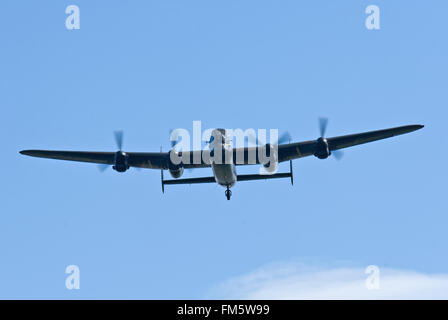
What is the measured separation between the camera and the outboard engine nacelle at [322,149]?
128 ft

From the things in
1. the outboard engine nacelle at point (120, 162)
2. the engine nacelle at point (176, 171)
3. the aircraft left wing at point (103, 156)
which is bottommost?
the engine nacelle at point (176, 171)

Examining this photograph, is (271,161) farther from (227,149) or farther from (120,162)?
(120,162)

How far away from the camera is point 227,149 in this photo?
126 ft

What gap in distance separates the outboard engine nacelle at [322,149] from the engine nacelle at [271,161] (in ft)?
7.79

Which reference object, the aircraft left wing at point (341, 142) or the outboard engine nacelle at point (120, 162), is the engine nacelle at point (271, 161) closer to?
the aircraft left wing at point (341, 142)

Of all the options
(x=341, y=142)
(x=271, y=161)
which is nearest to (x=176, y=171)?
(x=271, y=161)

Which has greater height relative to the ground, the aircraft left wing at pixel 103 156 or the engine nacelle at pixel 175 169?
the aircraft left wing at pixel 103 156

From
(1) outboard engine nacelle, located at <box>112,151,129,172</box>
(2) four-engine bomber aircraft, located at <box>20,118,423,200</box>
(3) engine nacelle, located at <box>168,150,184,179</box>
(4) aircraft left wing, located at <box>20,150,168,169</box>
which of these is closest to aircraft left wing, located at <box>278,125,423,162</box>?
(2) four-engine bomber aircraft, located at <box>20,118,423,200</box>

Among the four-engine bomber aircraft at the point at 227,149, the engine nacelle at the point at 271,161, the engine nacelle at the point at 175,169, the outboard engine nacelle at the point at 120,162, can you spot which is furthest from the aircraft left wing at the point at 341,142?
the outboard engine nacelle at the point at 120,162

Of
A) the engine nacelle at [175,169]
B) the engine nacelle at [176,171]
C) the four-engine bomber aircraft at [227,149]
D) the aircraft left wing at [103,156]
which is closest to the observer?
the four-engine bomber aircraft at [227,149]

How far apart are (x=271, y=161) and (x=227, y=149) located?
2.95m

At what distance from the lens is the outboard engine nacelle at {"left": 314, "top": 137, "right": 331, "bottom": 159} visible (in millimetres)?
39156
